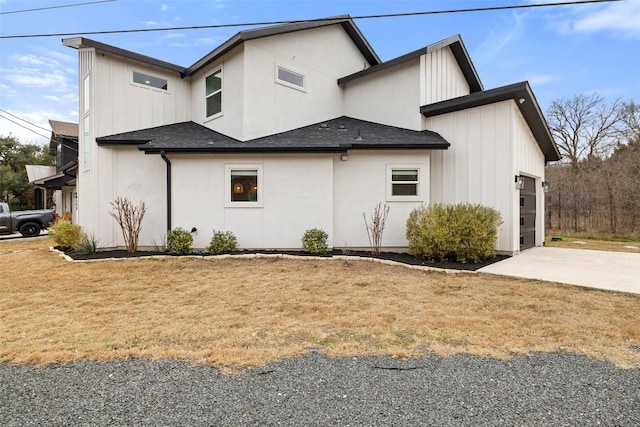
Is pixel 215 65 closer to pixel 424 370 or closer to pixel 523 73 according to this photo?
pixel 424 370

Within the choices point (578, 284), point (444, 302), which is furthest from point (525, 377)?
point (578, 284)

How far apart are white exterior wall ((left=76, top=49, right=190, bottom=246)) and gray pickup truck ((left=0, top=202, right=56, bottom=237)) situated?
27.2 ft

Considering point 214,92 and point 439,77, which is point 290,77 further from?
point 439,77

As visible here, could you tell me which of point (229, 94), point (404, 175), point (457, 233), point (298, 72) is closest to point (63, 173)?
point (229, 94)

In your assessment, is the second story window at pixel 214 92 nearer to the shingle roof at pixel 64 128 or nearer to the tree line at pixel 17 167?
the shingle roof at pixel 64 128

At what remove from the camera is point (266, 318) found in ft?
14.5

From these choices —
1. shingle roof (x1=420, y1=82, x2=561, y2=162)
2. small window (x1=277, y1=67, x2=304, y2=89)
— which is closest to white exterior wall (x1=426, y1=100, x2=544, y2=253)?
shingle roof (x1=420, y1=82, x2=561, y2=162)

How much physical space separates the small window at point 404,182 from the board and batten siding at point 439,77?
2.29 meters

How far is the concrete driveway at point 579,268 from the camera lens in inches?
245

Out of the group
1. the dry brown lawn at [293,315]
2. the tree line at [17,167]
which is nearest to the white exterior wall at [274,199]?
the dry brown lawn at [293,315]

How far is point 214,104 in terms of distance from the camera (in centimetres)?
1117

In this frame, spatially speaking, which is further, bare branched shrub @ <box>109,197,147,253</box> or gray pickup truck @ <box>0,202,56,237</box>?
gray pickup truck @ <box>0,202,56,237</box>

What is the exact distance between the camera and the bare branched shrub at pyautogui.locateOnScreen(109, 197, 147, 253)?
9.31m

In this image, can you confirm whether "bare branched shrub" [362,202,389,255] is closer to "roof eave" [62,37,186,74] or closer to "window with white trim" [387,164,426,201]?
"window with white trim" [387,164,426,201]
